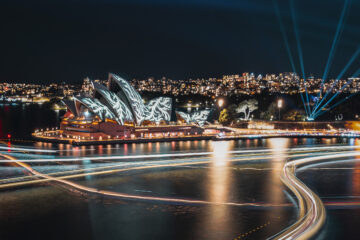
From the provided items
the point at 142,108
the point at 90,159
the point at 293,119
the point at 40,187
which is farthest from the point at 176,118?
the point at 40,187

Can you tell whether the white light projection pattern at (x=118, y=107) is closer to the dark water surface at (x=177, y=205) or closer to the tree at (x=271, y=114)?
the dark water surface at (x=177, y=205)

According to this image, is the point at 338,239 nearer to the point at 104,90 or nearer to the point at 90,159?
the point at 90,159

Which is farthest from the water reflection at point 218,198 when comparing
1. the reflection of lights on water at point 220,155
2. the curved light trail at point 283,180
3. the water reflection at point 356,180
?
the water reflection at point 356,180

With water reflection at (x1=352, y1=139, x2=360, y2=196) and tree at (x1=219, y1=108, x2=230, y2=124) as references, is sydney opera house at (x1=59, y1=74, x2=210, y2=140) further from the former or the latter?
water reflection at (x1=352, y1=139, x2=360, y2=196)

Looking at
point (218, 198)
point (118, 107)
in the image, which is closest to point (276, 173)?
point (218, 198)

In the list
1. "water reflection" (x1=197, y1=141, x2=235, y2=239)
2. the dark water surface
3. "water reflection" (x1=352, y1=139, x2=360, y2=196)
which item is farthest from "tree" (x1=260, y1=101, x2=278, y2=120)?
the dark water surface

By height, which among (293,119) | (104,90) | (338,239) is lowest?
(338,239)

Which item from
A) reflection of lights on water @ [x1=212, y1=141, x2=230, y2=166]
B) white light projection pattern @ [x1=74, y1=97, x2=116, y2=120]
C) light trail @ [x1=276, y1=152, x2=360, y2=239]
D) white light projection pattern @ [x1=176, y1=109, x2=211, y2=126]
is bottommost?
light trail @ [x1=276, y1=152, x2=360, y2=239]
